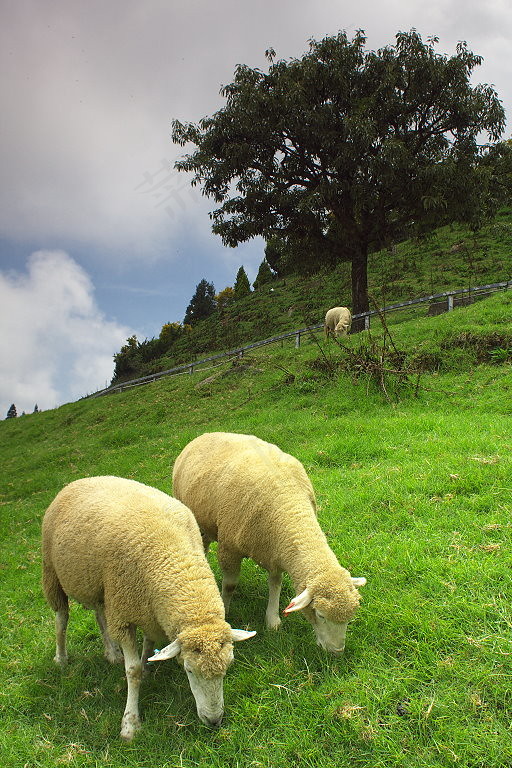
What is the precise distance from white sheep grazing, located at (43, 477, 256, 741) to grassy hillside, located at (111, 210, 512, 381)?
1791 cm

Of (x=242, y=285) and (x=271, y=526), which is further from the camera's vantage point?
(x=242, y=285)

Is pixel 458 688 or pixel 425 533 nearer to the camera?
pixel 458 688

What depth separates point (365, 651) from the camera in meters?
3.50

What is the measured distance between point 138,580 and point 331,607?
5.03 ft

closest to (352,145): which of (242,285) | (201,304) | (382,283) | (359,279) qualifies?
(359,279)

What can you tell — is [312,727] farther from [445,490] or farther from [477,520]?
[445,490]

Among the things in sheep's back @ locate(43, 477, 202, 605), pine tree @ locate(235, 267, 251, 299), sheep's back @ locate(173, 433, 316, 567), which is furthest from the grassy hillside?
sheep's back @ locate(43, 477, 202, 605)

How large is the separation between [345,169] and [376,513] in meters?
15.7

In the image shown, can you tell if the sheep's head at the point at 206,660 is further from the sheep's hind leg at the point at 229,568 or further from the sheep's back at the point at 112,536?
the sheep's hind leg at the point at 229,568

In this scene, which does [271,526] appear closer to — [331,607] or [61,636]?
[331,607]

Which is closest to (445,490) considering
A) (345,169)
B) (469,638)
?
(469,638)

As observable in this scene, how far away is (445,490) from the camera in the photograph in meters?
5.62

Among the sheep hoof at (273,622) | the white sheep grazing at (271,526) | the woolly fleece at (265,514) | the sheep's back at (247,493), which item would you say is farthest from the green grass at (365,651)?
the sheep's back at (247,493)

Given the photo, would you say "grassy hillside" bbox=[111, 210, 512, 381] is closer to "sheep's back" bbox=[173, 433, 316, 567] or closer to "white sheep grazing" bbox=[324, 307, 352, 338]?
"white sheep grazing" bbox=[324, 307, 352, 338]
